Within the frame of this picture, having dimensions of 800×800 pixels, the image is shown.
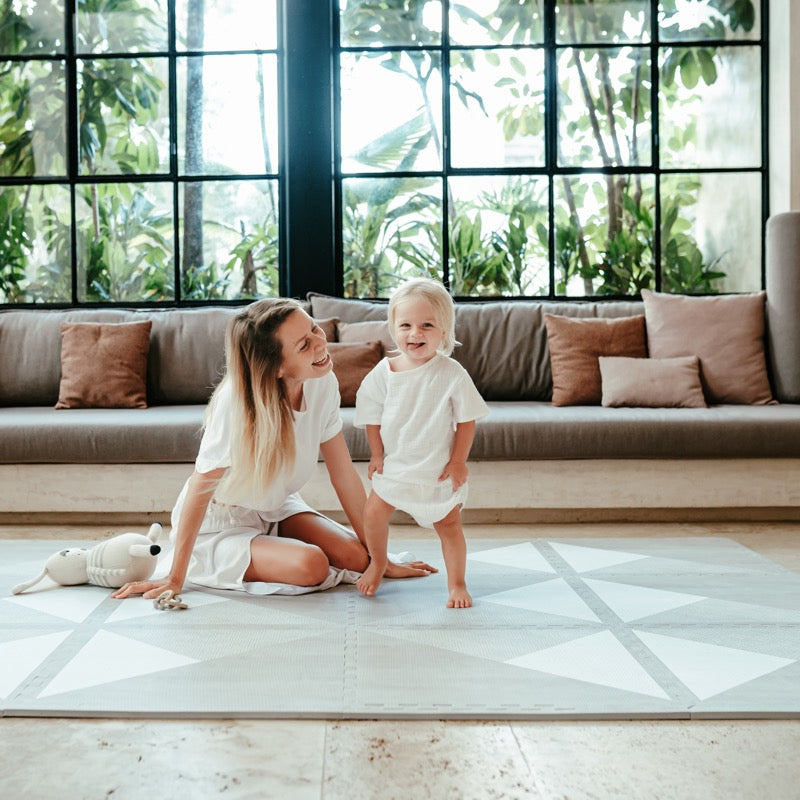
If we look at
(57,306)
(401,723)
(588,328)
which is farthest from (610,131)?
(401,723)

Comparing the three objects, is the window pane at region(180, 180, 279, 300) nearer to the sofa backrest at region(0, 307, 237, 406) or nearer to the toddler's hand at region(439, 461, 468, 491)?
the sofa backrest at region(0, 307, 237, 406)

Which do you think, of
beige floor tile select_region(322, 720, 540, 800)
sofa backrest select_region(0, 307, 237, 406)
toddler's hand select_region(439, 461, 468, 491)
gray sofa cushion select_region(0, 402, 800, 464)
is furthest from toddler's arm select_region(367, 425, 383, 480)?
sofa backrest select_region(0, 307, 237, 406)

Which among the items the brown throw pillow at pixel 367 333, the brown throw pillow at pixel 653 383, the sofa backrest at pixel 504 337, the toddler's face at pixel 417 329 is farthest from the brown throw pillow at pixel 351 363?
the toddler's face at pixel 417 329

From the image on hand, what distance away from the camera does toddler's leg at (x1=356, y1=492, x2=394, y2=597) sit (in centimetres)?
238

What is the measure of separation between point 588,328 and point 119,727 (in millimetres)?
2927

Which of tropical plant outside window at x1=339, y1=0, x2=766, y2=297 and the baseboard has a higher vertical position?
tropical plant outside window at x1=339, y1=0, x2=766, y2=297

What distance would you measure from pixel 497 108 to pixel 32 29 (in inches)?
92.6

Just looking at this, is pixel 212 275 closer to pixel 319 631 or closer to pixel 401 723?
pixel 319 631

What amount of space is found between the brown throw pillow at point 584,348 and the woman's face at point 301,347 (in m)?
1.79

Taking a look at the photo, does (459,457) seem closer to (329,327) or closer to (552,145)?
(329,327)

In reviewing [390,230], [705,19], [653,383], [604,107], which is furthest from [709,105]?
Result: [653,383]

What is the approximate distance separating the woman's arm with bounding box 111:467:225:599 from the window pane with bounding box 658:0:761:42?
143 inches

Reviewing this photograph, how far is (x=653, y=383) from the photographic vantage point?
3846 mm

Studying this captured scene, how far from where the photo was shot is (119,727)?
1626 mm
